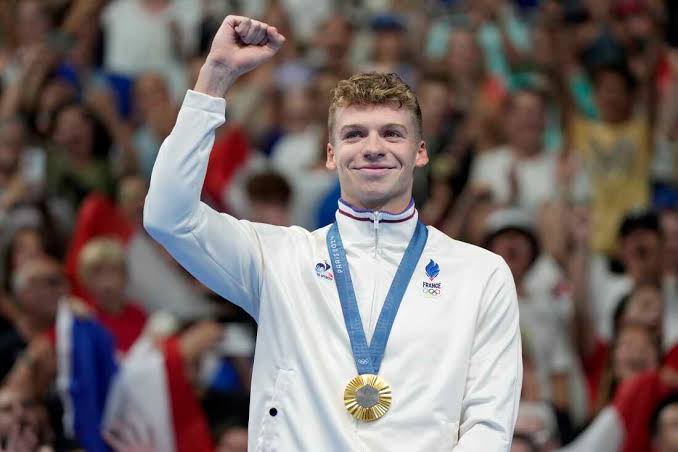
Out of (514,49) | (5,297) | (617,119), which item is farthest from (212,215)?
(514,49)

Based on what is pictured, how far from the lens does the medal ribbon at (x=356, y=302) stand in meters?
4.12

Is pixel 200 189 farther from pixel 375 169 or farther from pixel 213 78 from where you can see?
pixel 375 169

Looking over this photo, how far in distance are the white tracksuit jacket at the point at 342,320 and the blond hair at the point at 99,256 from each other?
466 centimetres

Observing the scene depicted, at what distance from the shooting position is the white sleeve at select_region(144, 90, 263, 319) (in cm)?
404

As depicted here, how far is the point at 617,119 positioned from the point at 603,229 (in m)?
1.09

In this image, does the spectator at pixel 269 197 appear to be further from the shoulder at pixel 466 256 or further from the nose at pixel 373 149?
the nose at pixel 373 149

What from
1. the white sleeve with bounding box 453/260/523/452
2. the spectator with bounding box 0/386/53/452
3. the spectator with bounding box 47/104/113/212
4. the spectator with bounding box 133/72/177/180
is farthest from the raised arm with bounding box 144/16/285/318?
the spectator with bounding box 133/72/177/180

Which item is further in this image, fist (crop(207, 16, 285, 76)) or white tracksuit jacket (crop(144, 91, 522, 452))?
fist (crop(207, 16, 285, 76))

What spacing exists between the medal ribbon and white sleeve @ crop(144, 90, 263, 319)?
10.7 inches

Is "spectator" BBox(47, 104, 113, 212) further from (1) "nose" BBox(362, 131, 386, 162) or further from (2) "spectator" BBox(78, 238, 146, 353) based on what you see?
(1) "nose" BBox(362, 131, 386, 162)

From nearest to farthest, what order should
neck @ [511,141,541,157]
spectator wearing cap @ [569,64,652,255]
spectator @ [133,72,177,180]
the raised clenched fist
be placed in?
the raised clenched fist, spectator wearing cap @ [569,64,652,255], neck @ [511,141,541,157], spectator @ [133,72,177,180]

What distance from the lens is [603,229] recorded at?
10.4 metres

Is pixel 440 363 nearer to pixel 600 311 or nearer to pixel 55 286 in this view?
pixel 55 286

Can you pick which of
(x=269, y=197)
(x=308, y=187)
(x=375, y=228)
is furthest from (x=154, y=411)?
(x=375, y=228)
